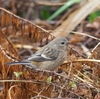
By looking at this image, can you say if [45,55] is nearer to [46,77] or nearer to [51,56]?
[51,56]

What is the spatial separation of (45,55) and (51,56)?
0.09 m

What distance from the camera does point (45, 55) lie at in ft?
18.5

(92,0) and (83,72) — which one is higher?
(92,0)

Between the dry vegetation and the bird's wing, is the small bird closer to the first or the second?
the bird's wing

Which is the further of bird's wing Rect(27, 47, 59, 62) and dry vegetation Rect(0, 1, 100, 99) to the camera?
bird's wing Rect(27, 47, 59, 62)

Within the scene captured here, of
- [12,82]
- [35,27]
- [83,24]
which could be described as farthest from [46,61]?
[83,24]

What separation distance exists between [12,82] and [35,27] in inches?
44.3

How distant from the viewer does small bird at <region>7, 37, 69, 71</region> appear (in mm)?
5422

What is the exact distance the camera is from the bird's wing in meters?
5.48

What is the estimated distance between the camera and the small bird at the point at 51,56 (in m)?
5.42

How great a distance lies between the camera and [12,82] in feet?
15.7

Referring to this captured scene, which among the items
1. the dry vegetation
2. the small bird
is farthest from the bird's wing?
the dry vegetation

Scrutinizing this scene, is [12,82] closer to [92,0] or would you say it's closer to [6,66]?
[6,66]

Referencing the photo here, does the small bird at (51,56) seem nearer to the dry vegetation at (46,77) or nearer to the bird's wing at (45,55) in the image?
the bird's wing at (45,55)
